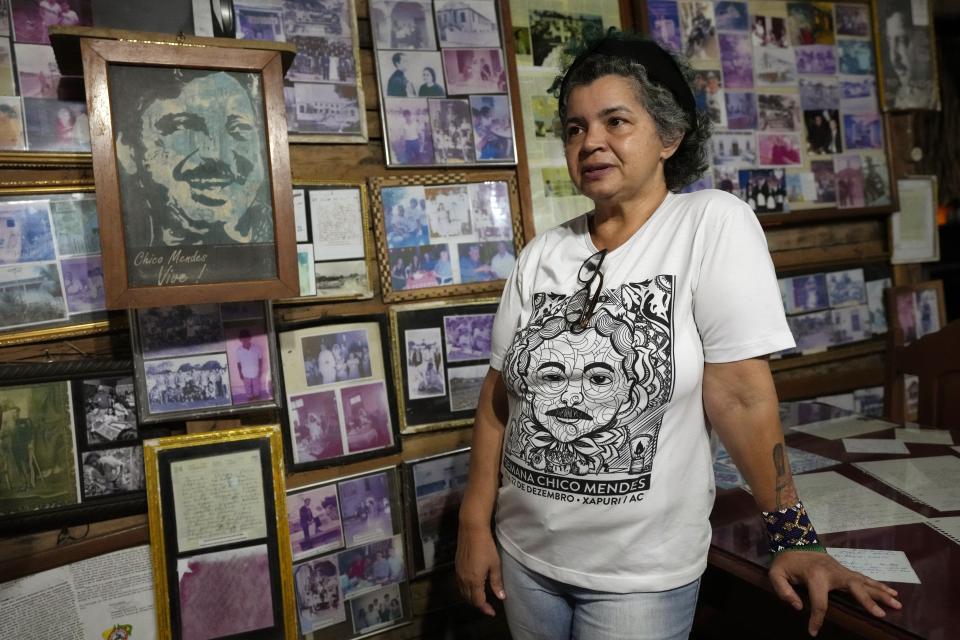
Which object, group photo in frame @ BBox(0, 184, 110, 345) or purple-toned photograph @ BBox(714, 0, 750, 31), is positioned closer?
group photo in frame @ BBox(0, 184, 110, 345)

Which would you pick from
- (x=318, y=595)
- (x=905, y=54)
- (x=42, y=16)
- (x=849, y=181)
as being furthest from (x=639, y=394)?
(x=905, y=54)

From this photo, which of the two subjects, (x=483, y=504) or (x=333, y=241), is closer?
(x=483, y=504)

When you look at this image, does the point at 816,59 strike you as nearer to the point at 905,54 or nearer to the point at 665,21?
the point at 905,54

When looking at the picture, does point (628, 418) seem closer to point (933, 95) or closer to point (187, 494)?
point (187, 494)

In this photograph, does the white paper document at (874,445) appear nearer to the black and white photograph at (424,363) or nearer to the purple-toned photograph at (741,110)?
the black and white photograph at (424,363)

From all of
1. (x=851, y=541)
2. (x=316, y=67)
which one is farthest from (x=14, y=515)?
(x=851, y=541)

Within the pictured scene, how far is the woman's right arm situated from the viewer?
139 cm

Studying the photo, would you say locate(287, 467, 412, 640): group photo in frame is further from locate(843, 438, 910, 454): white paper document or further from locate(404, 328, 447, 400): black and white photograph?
locate(843, 438, 910, 454): white paper document

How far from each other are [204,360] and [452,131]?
103cm

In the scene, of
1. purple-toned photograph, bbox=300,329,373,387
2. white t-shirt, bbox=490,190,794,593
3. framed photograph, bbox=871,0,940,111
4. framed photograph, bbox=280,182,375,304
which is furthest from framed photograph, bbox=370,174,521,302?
framed photograph, bbox=871,0,940,111

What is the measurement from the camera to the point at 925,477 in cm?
166

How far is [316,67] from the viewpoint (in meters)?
1.98

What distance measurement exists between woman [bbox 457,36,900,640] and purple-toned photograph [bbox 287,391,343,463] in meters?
0.87

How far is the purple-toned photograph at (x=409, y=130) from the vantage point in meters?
2.08
